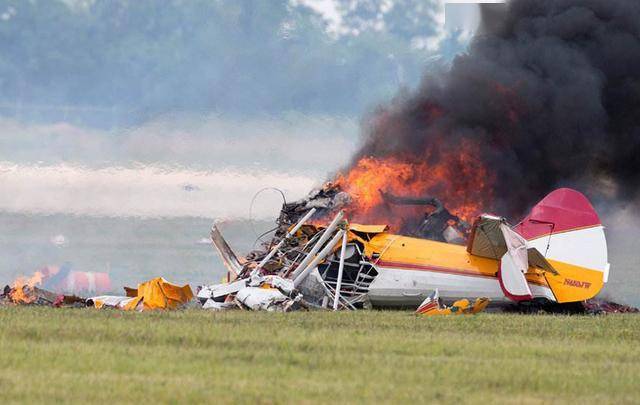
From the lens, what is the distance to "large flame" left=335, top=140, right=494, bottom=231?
41094mm

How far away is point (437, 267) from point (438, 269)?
0.07m

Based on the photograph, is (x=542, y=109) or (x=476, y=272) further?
(x=542, y=109)

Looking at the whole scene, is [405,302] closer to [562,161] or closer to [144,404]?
[562,161]

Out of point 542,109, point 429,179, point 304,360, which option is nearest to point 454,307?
point 429,179

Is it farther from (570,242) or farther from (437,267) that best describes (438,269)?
(570,242)

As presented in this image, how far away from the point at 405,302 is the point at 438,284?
121 centimetres

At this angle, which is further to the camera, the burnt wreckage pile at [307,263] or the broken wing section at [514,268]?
the burnt wreckage pile at [307,263]

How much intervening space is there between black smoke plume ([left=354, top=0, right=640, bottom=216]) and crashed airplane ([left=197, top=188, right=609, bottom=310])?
7844mm

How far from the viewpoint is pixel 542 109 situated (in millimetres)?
43875

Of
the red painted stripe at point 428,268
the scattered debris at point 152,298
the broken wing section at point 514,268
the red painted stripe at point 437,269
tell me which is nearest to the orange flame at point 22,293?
the scattered debris at point 152,298

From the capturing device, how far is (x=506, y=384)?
61.3 feet

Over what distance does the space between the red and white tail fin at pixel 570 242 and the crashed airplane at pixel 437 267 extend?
27 mm

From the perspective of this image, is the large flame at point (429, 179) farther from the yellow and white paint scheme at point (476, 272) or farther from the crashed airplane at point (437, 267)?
the yellow and white paint scheme at point (476, 272)

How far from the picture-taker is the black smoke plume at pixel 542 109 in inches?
1706
